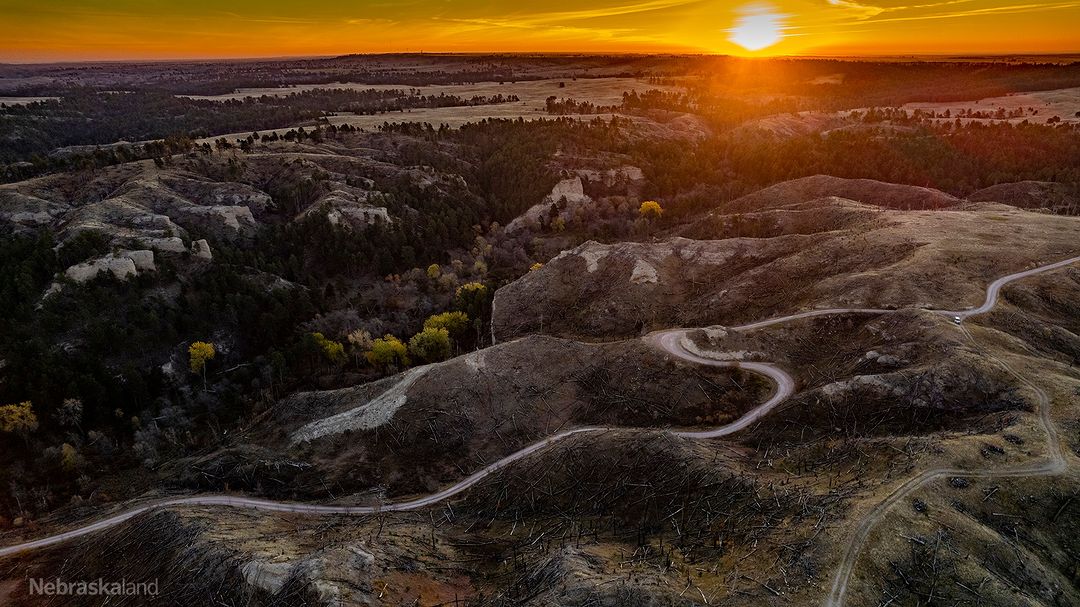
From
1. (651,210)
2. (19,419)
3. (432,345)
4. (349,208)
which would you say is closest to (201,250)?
(349,208)

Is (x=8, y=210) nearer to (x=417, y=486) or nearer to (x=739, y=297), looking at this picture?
(x=417, y=486)

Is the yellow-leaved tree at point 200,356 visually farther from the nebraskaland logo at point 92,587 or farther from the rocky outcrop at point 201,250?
the nebraskaland logo at point 92,587

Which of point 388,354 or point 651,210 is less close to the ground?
point 651,210

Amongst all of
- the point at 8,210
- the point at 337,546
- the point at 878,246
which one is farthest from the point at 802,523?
the point at 8,210

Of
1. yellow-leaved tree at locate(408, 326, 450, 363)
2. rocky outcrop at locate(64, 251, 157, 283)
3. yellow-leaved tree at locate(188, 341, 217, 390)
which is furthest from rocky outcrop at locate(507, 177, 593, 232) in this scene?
rocky outcrop at locate(64, 251, 157, 283)

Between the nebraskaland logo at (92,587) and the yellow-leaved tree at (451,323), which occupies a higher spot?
the yellow-leaved tree at (451,323)

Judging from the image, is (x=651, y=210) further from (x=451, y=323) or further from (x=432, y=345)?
(x=432, y=345)

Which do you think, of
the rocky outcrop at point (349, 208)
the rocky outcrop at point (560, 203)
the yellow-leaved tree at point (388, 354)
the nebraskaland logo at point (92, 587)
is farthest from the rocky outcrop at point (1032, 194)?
the nebraskaland logo at point (92, 587)

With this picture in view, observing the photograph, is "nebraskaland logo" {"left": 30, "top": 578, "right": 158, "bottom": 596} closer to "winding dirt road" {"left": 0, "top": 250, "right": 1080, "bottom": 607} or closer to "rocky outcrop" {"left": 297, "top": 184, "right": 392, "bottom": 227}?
"winding dirt road" {"left": 0, "top": 250, "right": 1080, "bottom": 607}

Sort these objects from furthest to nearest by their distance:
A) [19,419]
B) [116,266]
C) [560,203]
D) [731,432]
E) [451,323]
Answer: [560,203], [116,266], [451,323], [19,419], [731,432]
